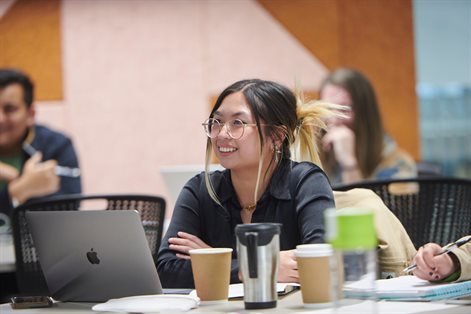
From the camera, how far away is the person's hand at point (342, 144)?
4.41 meters

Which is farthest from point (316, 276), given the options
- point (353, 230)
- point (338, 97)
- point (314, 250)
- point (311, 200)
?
point (338, 97)

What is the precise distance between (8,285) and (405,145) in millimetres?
3129

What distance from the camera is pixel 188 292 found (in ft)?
6.22

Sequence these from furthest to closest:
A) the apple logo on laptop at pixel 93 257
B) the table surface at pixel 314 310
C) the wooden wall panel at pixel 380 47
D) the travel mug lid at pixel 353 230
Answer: the wooden wall panel at pixel 380 47, the apple logo on laptop at pixel 93 257, the table surface at pixel 314 310, the travel mug lid at pixel 353 230

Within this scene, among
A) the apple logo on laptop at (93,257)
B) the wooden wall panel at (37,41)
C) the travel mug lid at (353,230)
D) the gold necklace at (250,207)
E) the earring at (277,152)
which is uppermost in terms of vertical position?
the wooden wall panel at (37,41)

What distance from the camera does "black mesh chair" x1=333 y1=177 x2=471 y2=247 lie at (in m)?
2.37

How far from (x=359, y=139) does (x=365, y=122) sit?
0.31 feet

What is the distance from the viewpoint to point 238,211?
2.34 m

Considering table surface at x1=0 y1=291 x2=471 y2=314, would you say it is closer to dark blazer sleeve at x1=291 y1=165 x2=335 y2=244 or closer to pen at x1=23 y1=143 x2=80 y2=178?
dark blazer sleeve at x1=291 y1=165 x2=335 y2=244

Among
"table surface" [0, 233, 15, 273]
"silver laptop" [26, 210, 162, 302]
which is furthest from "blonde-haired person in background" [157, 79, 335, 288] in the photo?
"table surface" [0, 233, 15, 273]

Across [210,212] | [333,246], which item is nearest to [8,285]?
[210,212]

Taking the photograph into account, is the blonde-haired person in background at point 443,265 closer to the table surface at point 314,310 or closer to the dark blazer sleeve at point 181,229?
the table surface at point 314,310

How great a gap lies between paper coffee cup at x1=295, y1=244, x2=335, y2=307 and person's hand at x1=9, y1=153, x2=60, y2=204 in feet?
9.94

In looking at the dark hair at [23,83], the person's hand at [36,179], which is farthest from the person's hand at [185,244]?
the dark hair at [23,83]
